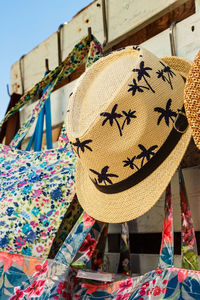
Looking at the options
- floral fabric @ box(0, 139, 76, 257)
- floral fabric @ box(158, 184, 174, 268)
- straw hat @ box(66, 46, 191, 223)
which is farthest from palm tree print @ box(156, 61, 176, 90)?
floral fabric @ box(0, 139, 76, 257)

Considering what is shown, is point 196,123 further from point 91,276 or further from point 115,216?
point 91,276

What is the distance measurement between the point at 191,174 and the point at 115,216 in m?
0.18

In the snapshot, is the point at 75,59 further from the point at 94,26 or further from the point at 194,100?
the point at 194,100

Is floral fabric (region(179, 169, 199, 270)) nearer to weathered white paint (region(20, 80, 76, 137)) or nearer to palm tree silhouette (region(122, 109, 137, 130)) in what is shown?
palm tree silhouette (region(122, 109, 137, 130))

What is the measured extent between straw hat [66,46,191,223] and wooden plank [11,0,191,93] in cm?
24

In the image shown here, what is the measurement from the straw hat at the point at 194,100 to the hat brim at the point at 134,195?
0.11 m

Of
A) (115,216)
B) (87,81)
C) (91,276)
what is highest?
(87,81)

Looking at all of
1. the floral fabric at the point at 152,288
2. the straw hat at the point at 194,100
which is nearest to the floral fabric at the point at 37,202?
the floral fabric at the point at 152,288

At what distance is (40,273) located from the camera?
2.38 feet

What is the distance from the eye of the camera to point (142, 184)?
0.61m

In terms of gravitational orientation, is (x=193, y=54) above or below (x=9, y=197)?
above

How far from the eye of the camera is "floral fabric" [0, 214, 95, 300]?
69 cm

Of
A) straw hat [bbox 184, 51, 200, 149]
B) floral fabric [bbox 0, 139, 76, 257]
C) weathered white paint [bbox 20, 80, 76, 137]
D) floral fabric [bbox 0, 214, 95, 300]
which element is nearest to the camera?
straw hat [bbox 184, 51, 200, 149]

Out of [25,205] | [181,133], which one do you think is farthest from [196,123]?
[25,205]
